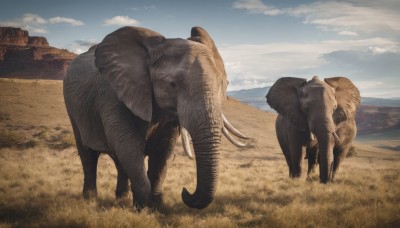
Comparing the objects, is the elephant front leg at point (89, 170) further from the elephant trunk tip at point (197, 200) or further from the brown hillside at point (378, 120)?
the brown hillside at point (378, 120)

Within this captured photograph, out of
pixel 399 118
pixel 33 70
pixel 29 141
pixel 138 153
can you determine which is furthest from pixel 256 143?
pixel 399 118

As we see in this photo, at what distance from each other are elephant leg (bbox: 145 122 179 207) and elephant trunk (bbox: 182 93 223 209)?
1.49 meters

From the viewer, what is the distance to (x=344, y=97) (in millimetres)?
10461

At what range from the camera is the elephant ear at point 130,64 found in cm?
523

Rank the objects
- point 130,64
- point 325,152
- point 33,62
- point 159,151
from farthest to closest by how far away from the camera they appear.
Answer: point 33,62 → point 325,152 → point 159,151 → point 130,64

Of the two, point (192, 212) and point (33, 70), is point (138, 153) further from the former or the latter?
point (33, 70)

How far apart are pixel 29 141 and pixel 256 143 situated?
19.5 metres

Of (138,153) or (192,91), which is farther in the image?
(138,153)

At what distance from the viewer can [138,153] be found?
5457mm

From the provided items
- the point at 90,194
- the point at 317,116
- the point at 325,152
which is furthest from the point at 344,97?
the point at 90,194

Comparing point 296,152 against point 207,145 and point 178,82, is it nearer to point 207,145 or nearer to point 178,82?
point 207,145

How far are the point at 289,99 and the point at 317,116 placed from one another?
166 cm

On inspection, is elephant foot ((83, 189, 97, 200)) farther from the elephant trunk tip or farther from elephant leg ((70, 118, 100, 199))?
the elephant trunk tip

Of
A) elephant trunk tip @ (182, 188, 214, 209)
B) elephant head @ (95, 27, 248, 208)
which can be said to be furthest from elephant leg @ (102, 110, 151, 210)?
elephant trunk tip @ (182, 188, 214, 209)
